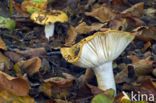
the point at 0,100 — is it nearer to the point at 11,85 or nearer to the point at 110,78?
the point at 11,85

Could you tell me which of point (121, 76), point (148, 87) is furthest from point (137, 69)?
point (148, 87)

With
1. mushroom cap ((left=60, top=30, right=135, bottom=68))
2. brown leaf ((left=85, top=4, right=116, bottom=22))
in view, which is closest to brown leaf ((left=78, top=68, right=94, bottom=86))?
mushroom cap ((left=60, top=30, right=135, bottom=68))

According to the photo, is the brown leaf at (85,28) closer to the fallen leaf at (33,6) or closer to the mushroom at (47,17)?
the mushroom at (47,17)

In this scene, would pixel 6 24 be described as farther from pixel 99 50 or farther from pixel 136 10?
pixel 136 10

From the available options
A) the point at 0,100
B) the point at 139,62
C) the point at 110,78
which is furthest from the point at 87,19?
the point at 0,100

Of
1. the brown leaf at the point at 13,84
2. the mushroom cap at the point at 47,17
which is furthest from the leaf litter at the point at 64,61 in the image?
the mushroom cap at the point at 47,17
